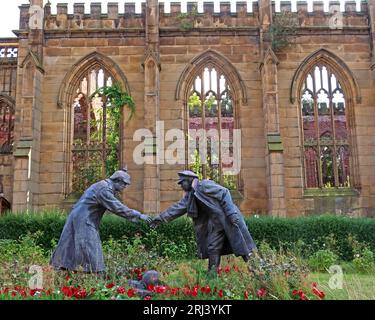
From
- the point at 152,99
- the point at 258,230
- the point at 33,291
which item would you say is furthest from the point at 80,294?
the point at 152,99

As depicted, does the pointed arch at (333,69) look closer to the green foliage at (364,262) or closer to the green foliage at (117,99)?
the green foliage at (117,99)

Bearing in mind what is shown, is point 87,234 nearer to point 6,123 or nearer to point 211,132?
point 211,132

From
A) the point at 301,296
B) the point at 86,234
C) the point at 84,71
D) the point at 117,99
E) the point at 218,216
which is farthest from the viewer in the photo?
the point at 84,71

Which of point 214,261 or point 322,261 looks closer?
point 214,261

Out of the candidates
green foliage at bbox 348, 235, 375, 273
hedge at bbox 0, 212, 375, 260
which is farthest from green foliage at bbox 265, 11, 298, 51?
green foliage at bbox 348, 235, 375, 273

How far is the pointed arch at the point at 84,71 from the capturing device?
17.1 m

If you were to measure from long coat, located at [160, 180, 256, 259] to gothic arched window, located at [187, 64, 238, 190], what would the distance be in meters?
9.46

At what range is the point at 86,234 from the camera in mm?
6281

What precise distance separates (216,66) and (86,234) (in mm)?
12375

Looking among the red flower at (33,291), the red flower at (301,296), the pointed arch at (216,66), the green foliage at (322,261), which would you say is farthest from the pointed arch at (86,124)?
the red flower at (301,296)

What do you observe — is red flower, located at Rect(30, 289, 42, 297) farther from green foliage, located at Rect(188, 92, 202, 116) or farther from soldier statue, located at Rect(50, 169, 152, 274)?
green foliage, located at Rect(188, 92, 202, 116)

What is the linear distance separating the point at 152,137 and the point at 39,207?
498cm

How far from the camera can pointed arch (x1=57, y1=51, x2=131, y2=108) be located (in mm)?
17094
